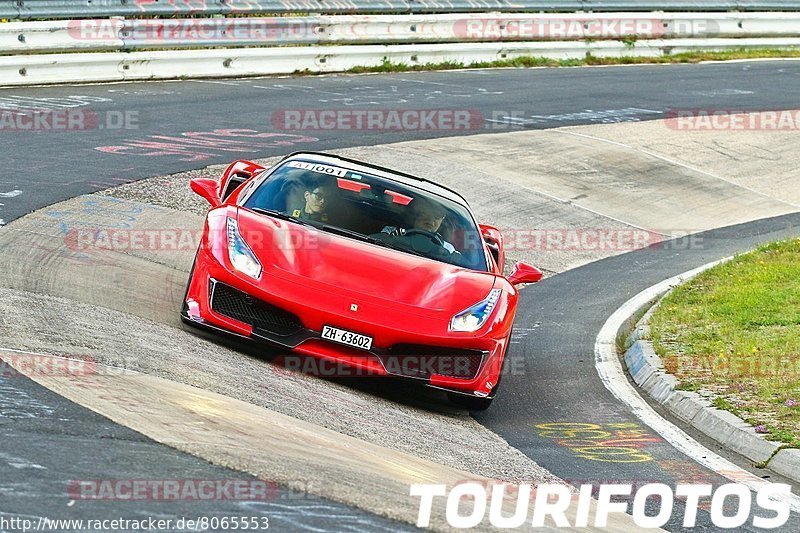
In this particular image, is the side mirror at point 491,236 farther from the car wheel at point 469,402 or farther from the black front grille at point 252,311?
the black front grille at point 252,311

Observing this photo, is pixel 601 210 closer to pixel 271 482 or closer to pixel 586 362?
pixel 586 362

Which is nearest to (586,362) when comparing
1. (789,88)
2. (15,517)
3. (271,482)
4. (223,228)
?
(223,228)

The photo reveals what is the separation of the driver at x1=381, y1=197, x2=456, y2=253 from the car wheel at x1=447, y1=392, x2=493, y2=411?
123 cm

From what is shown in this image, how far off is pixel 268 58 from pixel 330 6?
209 centimetres

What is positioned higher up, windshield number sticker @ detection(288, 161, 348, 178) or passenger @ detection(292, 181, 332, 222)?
windshield number sticker @ detection(288, 161, 348, 178)

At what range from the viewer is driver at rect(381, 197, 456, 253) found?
8.79 metres

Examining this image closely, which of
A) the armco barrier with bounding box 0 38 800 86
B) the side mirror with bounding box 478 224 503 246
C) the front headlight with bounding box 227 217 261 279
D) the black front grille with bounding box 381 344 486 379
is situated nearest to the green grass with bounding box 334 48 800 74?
the armco barrier with bounding box 0 38 800 86

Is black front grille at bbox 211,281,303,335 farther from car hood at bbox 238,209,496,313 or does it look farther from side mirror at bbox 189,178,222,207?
side mirror at bbox 189,178,222,207

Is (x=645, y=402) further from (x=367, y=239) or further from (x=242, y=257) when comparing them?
(x=242, y=257)

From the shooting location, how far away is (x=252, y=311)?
7.77 meters

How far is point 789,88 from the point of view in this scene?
25328 millimetres

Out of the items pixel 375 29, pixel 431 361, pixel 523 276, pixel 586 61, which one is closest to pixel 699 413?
pixel 523 276

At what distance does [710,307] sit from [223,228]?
4861 millimetres

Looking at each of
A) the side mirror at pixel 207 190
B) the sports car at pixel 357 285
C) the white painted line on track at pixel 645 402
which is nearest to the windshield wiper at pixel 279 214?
the sports car at pixel 357 285
